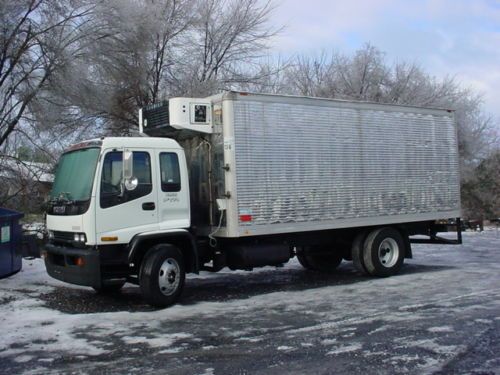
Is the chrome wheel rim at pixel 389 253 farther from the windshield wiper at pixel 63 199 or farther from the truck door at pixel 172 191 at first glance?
the windshield wiper at pixel 63 199

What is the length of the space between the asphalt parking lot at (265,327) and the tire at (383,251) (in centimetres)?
34

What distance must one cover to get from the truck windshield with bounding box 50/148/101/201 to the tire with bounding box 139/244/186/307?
4.46 feet

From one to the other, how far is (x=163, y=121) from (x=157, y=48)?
8.82m

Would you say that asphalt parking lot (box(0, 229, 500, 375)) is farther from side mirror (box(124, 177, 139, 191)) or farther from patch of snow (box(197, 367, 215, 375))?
side mirror (box(124, 177, 139, 191))

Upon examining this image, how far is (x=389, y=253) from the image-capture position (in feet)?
39.4

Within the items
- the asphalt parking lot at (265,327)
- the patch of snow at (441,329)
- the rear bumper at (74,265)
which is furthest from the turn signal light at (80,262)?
the patch of snow at (441,329)

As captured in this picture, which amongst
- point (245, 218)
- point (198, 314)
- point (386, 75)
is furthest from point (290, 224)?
point (386, 75)

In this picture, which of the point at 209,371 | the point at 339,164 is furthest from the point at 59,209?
the point at 339,164

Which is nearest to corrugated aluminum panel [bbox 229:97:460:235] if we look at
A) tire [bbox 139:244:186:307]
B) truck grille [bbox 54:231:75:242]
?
tire [bbox 139:244:186:307]

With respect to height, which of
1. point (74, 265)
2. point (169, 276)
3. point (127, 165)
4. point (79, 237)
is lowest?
point (169, 276)

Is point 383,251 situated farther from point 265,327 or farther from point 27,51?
point 27,51

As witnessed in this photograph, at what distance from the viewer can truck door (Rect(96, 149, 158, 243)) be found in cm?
863

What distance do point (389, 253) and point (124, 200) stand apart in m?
5.91

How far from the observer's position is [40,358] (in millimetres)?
6227
